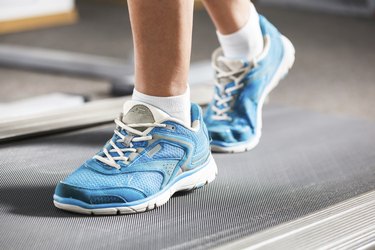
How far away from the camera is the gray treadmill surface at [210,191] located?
0.89 meters

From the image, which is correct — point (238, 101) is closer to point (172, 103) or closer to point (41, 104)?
point (172, 103)

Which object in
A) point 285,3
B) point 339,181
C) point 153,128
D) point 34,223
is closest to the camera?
point 34,223

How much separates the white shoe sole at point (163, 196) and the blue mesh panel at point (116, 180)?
0.05ft

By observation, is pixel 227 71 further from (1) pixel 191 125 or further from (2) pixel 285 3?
(2) pixel 285 3

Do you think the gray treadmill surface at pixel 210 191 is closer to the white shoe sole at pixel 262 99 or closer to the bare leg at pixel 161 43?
the white shoe sole at pixel 262 99

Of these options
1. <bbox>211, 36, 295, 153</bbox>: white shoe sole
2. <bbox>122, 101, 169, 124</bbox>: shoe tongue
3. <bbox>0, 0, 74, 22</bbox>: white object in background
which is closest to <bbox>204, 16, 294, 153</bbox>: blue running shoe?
<bbox>211, 36, 295, 153</bbox>: white shoe sole

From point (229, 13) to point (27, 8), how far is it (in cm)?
133

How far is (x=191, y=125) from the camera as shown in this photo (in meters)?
1.10

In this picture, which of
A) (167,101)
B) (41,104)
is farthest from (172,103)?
(41,104)

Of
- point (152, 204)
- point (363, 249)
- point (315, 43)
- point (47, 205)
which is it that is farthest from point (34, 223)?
point (315, 43)

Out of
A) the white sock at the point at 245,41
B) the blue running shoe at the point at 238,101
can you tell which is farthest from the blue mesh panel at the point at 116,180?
the white sock at the point at 245,41

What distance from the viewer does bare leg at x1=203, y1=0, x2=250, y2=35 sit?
1332 millimetres

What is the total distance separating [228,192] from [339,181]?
226 millimetres

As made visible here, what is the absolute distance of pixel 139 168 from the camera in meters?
1.00
